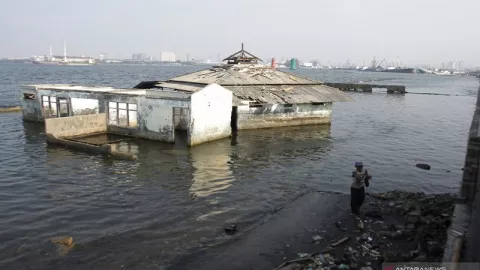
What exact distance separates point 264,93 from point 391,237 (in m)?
21.7

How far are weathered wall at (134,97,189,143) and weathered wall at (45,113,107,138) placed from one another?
3447 mm

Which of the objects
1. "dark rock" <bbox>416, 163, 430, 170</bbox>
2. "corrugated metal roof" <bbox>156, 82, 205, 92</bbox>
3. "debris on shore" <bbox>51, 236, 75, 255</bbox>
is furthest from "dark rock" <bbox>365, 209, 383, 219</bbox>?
"corrugated metal roof" <bbox>156, 82, 205, 92</bbox>

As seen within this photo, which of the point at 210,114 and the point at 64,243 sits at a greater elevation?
the point at 210,114

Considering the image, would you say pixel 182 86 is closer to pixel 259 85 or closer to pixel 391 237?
pixel 259 85

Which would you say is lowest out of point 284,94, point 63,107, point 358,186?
point 358,186

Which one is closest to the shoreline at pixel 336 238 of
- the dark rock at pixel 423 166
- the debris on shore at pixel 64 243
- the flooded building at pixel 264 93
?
the debris on shore at pixel 64 243

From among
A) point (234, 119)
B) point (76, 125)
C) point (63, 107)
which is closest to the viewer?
point (76, 125)

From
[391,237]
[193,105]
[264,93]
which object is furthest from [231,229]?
[264,93]

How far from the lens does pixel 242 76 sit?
33906 millimetres

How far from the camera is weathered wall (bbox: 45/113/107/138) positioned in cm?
2444

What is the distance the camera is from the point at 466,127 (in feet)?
117

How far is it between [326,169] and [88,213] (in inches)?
491

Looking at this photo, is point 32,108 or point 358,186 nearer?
point 358,186

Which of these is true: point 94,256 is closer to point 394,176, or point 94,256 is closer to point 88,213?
point 88,213
